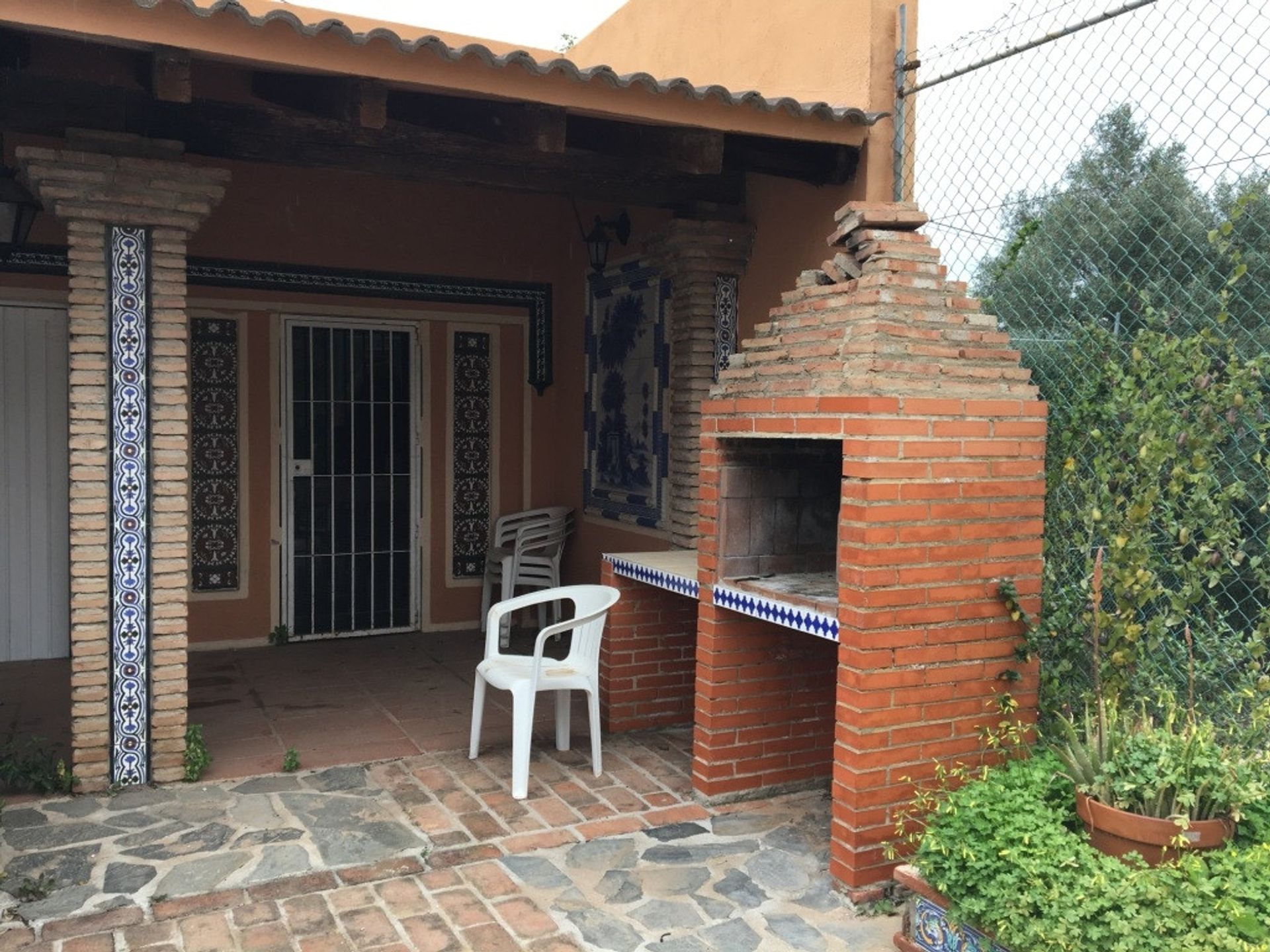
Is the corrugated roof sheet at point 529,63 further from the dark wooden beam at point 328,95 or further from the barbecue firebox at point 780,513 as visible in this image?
the barbecue firebox at point 780,513

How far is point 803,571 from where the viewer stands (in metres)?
4.75

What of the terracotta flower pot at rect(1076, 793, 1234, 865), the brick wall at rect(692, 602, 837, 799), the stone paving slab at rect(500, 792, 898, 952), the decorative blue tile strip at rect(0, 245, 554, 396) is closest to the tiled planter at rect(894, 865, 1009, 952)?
the stone paving slab at rect(500, 792, 898, 952)

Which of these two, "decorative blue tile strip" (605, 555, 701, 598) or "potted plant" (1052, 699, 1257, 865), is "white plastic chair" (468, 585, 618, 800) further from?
"potted plant" (1052, 699, 1257, 865)

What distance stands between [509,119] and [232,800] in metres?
3.20

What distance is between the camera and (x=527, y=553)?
7.90 m

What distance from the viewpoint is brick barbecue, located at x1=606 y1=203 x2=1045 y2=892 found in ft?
11.9

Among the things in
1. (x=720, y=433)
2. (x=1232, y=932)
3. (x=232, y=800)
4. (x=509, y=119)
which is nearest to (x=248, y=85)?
(x=509, y=119)

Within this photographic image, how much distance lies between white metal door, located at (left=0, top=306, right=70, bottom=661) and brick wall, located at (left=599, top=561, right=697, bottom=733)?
385 centimetres

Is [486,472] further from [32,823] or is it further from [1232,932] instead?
[1232,932]


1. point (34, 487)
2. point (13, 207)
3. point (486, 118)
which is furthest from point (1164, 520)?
point (34, 487)

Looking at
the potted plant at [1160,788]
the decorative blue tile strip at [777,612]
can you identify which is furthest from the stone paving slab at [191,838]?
the potted plant at [1160,788]

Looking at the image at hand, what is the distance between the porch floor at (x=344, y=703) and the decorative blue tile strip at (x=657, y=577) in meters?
0.89

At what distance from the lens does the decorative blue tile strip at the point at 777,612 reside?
3.83 m

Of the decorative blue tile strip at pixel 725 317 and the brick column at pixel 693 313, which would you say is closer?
the brick column at pixel 693 313
